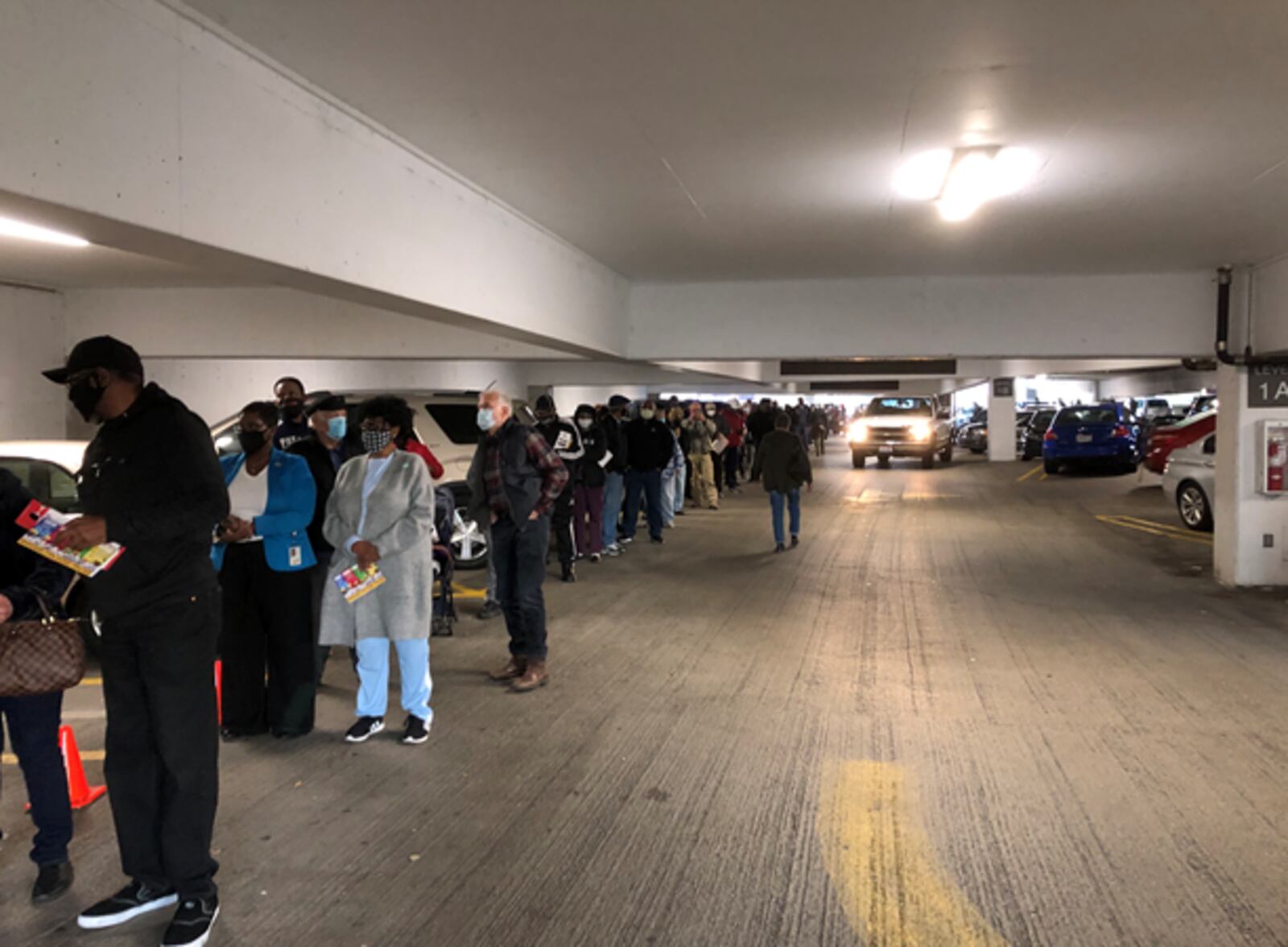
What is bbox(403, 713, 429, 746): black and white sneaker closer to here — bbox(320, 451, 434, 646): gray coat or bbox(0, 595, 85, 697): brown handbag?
bbox(320, 451, 434, 646): gray coat

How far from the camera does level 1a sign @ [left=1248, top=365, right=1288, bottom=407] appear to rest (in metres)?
9.81

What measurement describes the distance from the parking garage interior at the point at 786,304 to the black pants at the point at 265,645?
0.84 feet

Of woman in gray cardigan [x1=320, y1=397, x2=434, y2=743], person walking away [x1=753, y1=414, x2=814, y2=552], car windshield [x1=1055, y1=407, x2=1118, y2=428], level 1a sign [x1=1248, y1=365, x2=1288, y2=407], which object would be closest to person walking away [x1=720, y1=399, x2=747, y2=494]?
person walking away [x1=753, y1=414, x2=814, y2=552]

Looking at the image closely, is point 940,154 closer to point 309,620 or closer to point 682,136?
point 682,136

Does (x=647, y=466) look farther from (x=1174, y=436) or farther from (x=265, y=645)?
(x=1174, y=436)

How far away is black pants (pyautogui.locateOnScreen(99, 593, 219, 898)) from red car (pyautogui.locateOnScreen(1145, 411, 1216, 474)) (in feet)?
48.1

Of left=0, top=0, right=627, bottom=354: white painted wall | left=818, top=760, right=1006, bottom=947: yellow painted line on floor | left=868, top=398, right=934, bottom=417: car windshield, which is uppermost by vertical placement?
left=0, top=0, right=627, bottom=354: white painted wall

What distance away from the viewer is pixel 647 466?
13.0 metres

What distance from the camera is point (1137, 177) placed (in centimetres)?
636

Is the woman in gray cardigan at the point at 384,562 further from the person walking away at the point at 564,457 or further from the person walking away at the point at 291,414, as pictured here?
the person walking away at the point at 564,457

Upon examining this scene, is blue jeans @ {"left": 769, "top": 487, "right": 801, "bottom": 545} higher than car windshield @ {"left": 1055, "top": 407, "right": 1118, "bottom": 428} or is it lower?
lower

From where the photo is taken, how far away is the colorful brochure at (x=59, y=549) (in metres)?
3.28

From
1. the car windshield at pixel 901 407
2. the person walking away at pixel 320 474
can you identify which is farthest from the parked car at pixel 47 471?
the car windshield at pixel 901 407

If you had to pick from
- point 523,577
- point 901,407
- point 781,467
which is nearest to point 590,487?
point 781,467
